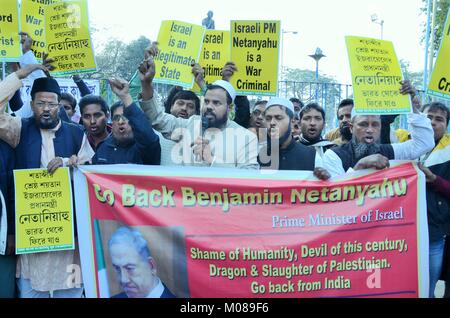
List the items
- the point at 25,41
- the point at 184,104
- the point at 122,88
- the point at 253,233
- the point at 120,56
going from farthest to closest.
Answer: the point at 120,56
the point at 184,104
the point at 25,41
the point at 122,88
the point at 253,233

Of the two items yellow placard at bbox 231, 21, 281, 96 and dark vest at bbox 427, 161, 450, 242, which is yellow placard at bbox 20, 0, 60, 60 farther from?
dark vest at bbox 427, 161, 450, 242

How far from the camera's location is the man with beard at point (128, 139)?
512cm

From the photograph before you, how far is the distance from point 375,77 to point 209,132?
148cm

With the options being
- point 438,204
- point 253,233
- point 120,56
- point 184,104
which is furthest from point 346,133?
point 120,56

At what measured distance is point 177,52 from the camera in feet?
21.3

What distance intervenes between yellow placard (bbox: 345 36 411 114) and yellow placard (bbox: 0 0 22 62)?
9.65ft

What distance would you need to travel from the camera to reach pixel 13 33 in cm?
584

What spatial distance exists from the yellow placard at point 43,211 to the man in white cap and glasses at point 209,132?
1029 millimetres

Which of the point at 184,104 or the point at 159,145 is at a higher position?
the point at 184,104

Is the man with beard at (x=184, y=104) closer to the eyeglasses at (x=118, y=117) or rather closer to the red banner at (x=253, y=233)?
the eyeglasses at (x=118, y=117)

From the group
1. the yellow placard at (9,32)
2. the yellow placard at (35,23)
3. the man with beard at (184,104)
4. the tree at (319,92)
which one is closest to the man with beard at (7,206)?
the yellow placard at (9,32)

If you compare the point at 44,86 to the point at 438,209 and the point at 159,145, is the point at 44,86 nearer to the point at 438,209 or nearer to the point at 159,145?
the point at 159,145

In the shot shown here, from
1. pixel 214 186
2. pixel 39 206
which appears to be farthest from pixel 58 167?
pixel 214 186

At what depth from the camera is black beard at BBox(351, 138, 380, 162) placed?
205 inches
